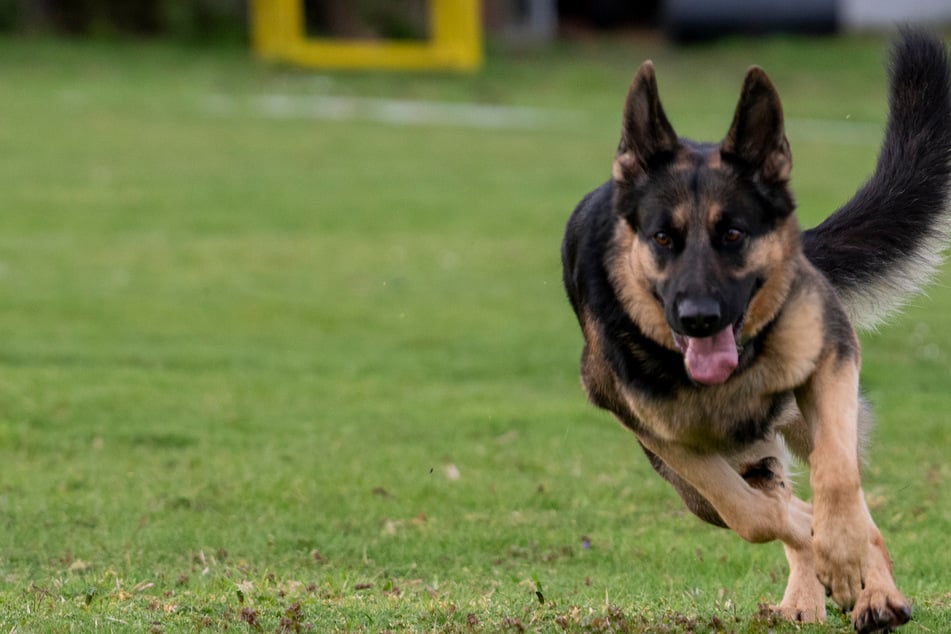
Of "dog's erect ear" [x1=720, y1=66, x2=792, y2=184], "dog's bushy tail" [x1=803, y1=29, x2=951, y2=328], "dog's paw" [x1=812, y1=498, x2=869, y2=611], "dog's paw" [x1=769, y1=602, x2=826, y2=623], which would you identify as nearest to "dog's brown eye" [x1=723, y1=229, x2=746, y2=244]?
"dog's erect ear" [x1=720, y1=66, x2=792, y2=184]

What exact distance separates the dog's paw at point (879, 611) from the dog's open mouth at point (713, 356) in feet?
2.64

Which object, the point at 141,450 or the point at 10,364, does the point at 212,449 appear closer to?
the point at 141,450

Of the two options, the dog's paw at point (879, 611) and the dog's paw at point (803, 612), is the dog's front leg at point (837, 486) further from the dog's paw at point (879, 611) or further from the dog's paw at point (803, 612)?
the dog's paw at point (803, 612)

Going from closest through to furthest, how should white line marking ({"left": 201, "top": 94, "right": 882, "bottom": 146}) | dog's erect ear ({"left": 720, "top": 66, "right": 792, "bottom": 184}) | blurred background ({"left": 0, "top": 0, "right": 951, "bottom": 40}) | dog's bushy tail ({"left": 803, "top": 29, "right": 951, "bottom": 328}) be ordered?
dog's erect ear ({"left": 720, "top": 66, "right": 792, "bottom": 184}) → dog's bushy tail ({"left": 803, "top": 29, "right": 951, "bottom": 328}) → white line marking ({"left": 201, "top": 94, "right": 882, "bottom": 146}) → blurred background ({"left": 0, "top": 0, "right": 951, "bottom": 40})

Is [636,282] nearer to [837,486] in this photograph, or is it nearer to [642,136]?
[642,136]

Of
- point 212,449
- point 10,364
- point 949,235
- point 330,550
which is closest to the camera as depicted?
point 949,235

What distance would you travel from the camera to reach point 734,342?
16.3 feet

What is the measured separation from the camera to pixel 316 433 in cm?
880

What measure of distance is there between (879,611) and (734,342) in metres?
0.93

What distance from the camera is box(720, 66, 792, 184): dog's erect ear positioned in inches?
198

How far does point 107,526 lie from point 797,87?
839 inches

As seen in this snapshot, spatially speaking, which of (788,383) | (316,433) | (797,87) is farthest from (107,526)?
(797,87)

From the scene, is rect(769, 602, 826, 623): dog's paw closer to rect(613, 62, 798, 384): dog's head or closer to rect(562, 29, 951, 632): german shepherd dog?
rect(562, 29, 951, 632): german shepherd dog

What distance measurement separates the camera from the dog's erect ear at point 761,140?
16.5 ft
